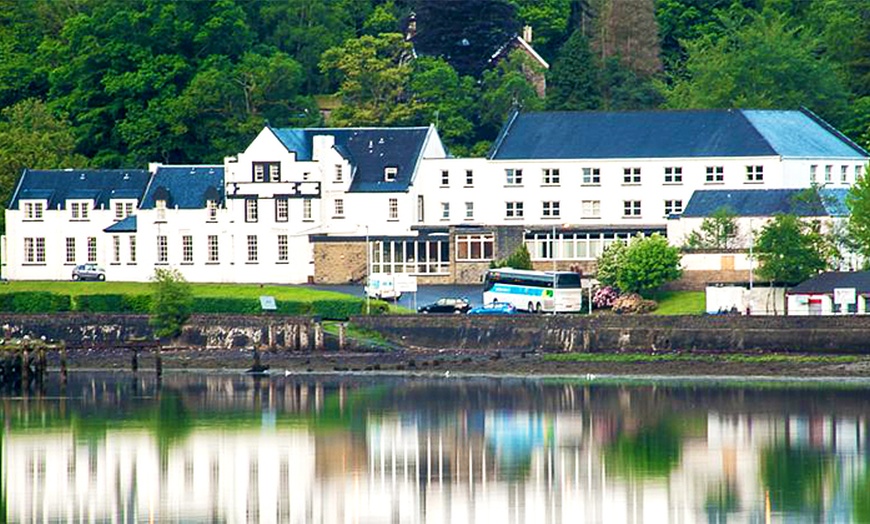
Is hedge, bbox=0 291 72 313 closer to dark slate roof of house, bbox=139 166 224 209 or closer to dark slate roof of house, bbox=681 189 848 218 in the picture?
dark slate roof of house, bbox=139 166 224 209

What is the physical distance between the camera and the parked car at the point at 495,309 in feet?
289

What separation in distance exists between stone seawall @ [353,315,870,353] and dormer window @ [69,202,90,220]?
804 inches

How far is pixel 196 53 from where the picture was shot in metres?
122

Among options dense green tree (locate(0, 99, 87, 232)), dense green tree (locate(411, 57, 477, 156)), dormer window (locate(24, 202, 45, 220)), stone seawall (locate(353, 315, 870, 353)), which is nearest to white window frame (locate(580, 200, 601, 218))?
dense green tree (locate(411, 57, 477, 156))

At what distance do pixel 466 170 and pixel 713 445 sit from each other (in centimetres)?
4054

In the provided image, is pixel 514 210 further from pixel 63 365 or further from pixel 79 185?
pixel 63 365

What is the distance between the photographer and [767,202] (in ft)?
310

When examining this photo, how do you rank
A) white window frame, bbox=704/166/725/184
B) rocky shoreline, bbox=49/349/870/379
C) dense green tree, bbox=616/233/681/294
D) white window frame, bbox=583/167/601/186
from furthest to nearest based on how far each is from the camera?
white window frame, bbox=583/167/601/186 → white window frame, bbox=704/166/725/184 → dense green tree, bbox=616/233/681/294 → rocky shoreline, bbox=49/349/870/379

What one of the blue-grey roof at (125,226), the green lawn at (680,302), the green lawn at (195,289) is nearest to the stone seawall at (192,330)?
the green lawn at (195,289)

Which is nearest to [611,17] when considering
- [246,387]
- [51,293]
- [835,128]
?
[835,128]

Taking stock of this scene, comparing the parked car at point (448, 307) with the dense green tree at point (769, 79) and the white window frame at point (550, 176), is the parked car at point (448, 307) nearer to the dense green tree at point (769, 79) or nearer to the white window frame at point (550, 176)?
the white window frame at point (550, 176)

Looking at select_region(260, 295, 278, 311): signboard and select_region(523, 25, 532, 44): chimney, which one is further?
select_region(523, 25, 532, 44): chimney

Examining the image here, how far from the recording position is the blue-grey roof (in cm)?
10325

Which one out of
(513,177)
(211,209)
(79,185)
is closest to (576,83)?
(513,177)
